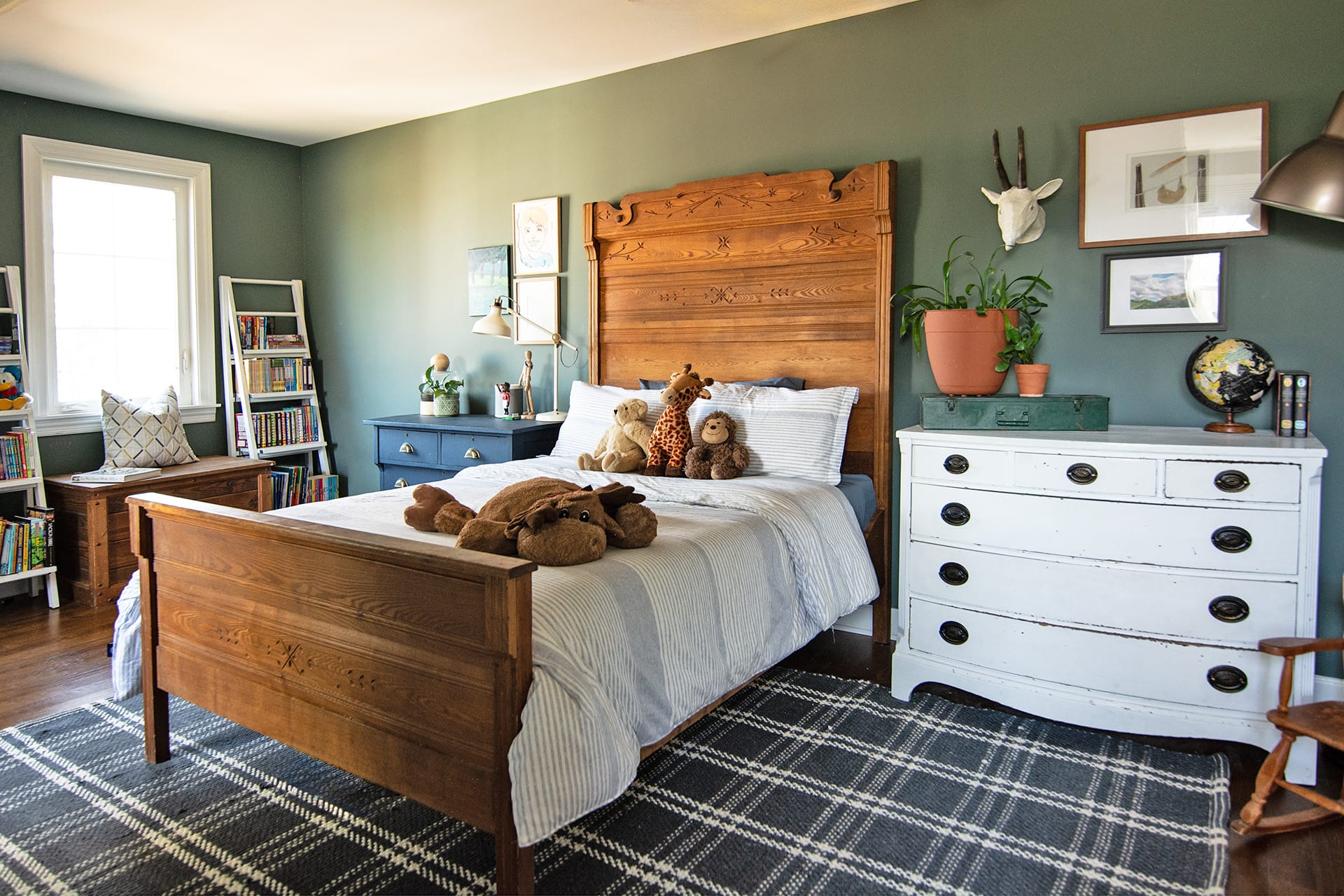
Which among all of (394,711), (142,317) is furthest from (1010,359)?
(142,317)

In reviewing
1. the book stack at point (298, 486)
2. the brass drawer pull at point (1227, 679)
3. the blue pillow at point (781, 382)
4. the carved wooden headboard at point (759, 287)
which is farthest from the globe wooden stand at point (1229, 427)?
the book stack at point (298, 486)

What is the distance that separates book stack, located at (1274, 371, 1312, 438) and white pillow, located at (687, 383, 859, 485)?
1.31 m

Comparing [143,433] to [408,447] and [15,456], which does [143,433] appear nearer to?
[15,456]

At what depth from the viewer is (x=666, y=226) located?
12.5 feet

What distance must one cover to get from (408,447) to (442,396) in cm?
40

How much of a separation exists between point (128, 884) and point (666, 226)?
9.66ft

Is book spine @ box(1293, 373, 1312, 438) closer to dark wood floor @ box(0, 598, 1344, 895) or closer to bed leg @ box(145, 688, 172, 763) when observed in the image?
dark wood floor @ box(0, 598, 1344, 895)

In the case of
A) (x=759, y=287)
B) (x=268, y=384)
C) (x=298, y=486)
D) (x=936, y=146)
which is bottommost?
(x=298, y=486)

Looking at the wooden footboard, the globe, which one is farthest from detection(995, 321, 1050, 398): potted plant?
the wooden footboard

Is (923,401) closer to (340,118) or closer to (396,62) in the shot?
(396,62)

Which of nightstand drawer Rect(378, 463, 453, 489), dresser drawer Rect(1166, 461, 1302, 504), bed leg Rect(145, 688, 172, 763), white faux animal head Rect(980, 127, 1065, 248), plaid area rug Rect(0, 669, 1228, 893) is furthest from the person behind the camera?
nightstand drawer Rect(378, 463, 453, 489)

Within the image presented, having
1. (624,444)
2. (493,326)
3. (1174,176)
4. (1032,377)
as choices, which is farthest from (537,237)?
(1174,176)

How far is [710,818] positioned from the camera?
82.1 inches

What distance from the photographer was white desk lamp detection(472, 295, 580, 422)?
13.8ft
